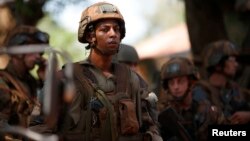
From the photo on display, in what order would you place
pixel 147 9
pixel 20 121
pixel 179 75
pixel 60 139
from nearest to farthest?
pixel 60 139 < pixel 20 121 < pixel 179 75 < pixel 147 9

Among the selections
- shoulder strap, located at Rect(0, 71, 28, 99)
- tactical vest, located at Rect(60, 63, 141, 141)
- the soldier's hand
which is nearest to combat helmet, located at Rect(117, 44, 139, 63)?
the soldier's hand

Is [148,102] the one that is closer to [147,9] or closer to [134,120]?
[134,120]

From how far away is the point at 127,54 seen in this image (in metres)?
11.0

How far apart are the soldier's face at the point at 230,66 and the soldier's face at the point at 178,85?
1214 millimetres

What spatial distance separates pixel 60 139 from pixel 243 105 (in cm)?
546

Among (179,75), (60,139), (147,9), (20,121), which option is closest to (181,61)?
(179,75)

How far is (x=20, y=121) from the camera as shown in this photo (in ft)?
29.8

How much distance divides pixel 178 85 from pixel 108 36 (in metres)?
3.62

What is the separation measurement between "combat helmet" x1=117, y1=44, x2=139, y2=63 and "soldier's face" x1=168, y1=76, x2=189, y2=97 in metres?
0.60

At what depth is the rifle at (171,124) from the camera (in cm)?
997

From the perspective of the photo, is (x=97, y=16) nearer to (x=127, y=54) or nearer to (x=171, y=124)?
(x=171, y=124)

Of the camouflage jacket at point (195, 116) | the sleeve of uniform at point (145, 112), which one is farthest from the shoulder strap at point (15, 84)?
the sleeve of uniform at point (145, 112)

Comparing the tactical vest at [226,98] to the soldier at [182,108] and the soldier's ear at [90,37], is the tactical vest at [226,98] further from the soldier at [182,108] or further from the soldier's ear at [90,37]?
the soldier's ear at [90,37]

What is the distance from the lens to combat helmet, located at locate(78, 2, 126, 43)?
728 cm
